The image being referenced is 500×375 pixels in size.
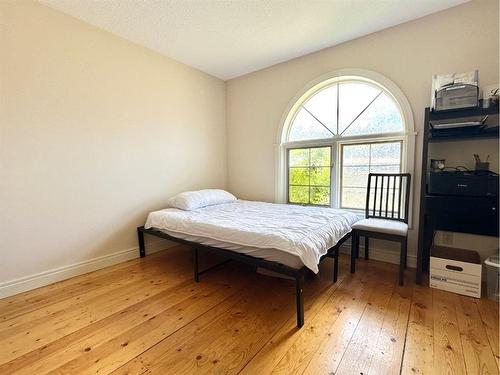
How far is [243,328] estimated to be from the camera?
1.59 metres

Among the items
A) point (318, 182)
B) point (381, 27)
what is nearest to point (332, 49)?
point (381, 27)

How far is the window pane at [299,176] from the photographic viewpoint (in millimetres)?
3350

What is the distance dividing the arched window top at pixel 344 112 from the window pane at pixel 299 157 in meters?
0.17

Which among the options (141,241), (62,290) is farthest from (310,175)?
(62,290)

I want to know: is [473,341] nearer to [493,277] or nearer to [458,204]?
[493,277]

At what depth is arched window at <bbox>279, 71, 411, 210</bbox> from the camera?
2.72 meters

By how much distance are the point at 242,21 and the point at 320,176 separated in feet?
6.66

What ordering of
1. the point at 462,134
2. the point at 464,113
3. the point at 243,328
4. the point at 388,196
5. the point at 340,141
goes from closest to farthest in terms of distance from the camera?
the point at 243,328
the point at 464,113
the point at 462,134
the point at 388,196
the point at 340,141

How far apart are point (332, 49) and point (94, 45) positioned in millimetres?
2701

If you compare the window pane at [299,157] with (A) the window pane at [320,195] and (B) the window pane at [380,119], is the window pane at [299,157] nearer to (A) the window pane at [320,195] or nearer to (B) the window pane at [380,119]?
(A) the window pane at [320,195]

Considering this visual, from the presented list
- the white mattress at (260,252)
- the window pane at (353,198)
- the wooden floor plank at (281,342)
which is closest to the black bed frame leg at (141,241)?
the white mattress at (260,252)

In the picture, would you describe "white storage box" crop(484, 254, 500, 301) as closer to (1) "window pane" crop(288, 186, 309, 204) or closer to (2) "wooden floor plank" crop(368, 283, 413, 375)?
(2) "wooden floor plank" crop(368, 283, 413, 375)

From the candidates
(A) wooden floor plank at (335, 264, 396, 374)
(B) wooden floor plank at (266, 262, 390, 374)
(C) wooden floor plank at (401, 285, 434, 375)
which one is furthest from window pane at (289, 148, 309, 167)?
(C) wooden floor plank at (401, 285, 434, 375)

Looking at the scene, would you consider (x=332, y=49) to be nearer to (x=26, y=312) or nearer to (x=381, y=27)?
(x=381, y=27)
